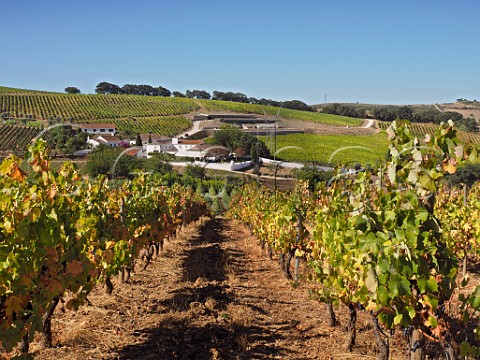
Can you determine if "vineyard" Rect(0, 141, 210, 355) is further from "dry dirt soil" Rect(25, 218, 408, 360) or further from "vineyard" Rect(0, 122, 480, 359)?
"dry dirt soil" Rect(25, 218, 408, 360)

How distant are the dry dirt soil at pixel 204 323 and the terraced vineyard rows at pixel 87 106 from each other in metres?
84.5

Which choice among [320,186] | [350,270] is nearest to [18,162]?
[350,270]

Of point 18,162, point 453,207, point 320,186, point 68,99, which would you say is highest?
point 68,99

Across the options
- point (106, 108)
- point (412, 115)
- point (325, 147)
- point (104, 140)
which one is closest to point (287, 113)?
point (412, 115)

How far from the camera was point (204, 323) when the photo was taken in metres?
7.80

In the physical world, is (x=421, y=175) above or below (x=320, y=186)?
above

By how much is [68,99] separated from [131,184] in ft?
351

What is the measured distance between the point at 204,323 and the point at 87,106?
108134mm

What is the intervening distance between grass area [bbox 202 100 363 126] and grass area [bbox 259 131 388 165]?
2024 centimetres

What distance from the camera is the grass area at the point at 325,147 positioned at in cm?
6339

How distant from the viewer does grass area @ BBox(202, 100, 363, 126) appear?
108 meters

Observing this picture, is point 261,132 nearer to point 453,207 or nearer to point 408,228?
point 453,207

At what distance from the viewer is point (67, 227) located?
20.4ft

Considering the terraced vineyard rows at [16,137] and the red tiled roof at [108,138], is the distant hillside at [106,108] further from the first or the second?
the terraced vineyard rows at [16,137]
